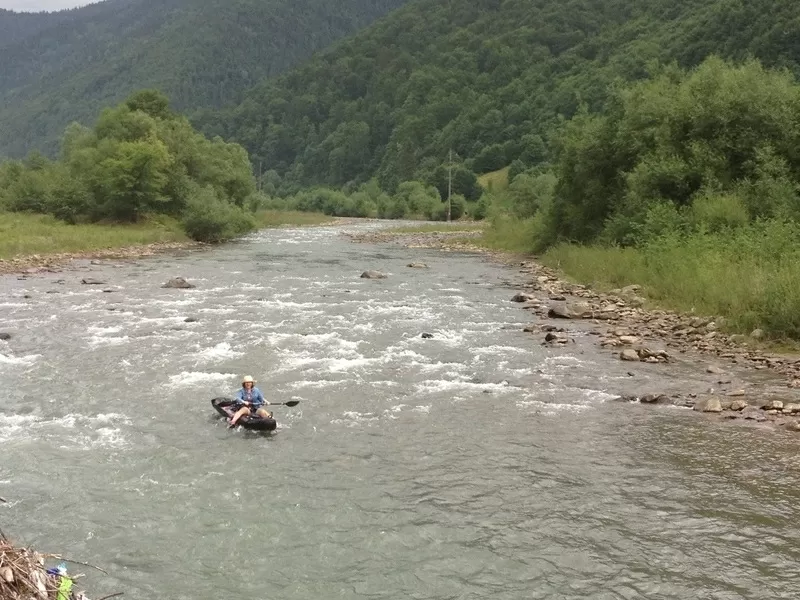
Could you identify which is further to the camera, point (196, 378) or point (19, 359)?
point (19, 359)

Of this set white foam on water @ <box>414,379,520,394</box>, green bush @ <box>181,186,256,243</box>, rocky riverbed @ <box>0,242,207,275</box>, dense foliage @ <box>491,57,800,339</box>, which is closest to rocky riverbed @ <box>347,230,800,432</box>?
dense foliage @ <box>491,57,800,339</box>

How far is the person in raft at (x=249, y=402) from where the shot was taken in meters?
12.7

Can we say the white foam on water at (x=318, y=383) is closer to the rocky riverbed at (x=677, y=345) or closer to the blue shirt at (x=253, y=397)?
the blue shirt at (x=253, y=397)

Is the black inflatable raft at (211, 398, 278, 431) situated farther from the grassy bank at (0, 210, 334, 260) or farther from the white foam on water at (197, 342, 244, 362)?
the grassy bank at (0, 210, 334, 260)

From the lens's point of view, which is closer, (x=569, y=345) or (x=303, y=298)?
(x=569, y=345)

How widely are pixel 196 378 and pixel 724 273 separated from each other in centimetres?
1560

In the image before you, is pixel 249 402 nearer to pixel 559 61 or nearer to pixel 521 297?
pixel 521 297

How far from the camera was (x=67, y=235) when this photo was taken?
4578 cm

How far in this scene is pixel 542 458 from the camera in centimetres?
1135

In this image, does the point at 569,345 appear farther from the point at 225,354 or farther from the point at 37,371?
the point at 37,371

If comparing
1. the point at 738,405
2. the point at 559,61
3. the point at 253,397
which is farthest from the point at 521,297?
the point at 559,61

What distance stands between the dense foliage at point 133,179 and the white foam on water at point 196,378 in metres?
40.8

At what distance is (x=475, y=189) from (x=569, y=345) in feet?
400

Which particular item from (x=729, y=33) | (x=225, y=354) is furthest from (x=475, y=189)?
(x=225, y=354)
